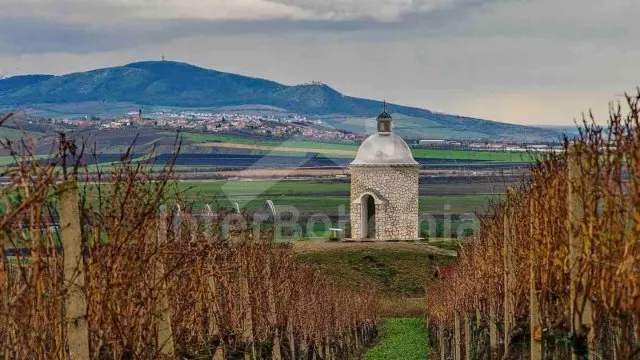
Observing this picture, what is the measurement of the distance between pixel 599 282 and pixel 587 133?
2.19 metres

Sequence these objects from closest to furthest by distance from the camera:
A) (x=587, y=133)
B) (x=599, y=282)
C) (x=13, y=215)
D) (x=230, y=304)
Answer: (x=13, y=215) → (x=599, y=282) → (x=587, y=133) → (x=230, y=304)

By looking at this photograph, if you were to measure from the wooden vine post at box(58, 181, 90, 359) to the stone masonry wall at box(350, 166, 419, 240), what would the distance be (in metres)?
69.1

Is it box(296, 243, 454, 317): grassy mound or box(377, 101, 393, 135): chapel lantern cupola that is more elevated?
box(377, 101, 393, 135): chapel lantern cupola

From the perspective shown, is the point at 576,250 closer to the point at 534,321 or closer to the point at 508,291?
the point at 534,321

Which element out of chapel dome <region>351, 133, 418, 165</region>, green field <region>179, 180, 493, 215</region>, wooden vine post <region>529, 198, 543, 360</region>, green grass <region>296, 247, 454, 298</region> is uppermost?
wooden vine post <region>529, 198, 543, 360</region>

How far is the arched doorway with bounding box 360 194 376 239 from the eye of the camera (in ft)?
262

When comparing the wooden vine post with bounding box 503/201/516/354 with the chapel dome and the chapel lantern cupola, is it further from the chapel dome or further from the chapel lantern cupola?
the chapel lantern cupola

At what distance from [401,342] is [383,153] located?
35385mm

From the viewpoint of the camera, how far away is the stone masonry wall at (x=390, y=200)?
7925 centimetres

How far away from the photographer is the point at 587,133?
13.7m

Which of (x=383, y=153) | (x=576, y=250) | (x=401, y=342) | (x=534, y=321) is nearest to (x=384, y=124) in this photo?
(x=383, y=153)

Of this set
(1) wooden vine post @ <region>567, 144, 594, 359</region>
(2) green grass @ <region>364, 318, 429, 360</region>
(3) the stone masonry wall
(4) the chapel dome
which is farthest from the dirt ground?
(1) wooden vine post @ <region>567, 144, 594, 359</region>

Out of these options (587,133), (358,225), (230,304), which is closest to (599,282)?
(587,133)

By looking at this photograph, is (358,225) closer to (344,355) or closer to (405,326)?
(405,326)
